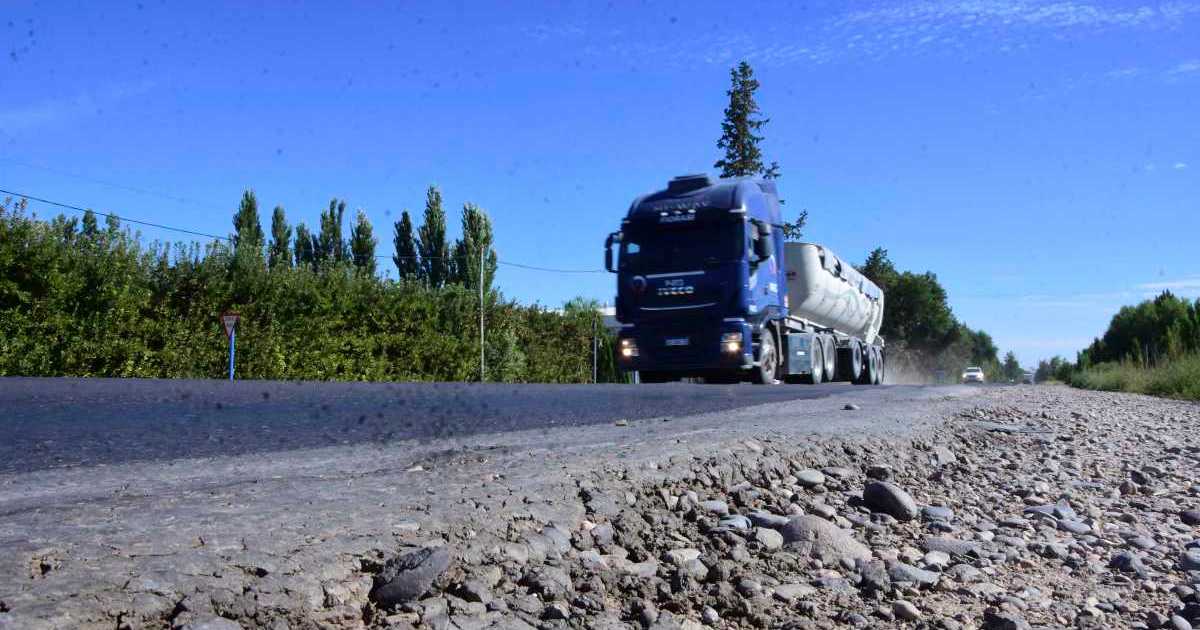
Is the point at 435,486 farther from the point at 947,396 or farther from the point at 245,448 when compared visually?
the point at 947,396

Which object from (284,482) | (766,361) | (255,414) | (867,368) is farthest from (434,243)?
(284,482)

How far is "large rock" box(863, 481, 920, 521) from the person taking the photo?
10.2 feet

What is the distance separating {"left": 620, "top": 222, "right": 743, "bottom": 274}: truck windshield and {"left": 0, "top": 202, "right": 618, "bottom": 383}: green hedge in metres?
7.48

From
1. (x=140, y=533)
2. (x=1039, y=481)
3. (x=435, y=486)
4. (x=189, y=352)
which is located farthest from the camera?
(x=189, y=352)

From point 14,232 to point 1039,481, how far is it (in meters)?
14.5

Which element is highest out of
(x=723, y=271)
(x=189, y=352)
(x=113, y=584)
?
(x=723, y=271)

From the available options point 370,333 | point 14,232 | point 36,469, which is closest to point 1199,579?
point 36,469

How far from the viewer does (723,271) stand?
558 inches

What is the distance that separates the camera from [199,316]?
1612 cm

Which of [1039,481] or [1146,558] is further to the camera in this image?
[1039,481]

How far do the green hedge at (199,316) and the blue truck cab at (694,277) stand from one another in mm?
7153

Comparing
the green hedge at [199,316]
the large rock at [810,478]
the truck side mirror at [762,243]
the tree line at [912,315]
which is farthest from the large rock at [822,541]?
the tree line at [912,315]

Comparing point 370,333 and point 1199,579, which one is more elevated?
point 370,333

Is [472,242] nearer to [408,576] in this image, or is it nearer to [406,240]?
[406,240]
